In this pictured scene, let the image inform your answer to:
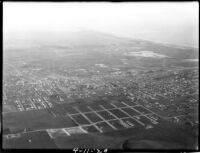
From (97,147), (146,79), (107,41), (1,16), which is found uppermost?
(1,16)

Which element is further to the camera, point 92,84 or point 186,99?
point 92,84

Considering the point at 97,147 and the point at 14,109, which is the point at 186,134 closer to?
the point at 97,147

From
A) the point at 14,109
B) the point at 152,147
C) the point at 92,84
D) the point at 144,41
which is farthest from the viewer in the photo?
the point at 144,41

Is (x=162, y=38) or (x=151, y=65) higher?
(x=162, y=38)

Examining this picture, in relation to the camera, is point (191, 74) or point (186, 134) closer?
point (186, 134)

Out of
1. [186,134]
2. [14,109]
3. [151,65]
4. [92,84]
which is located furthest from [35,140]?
[151,65]

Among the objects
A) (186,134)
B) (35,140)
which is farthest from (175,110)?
(35,140)

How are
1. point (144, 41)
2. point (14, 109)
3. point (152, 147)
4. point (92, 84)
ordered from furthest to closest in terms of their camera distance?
point (144, 41) < point (92, 84) < point (14, 109) < point (152, 147)

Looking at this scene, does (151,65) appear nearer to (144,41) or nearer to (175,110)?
(144,41)

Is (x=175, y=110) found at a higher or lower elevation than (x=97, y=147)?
higher
